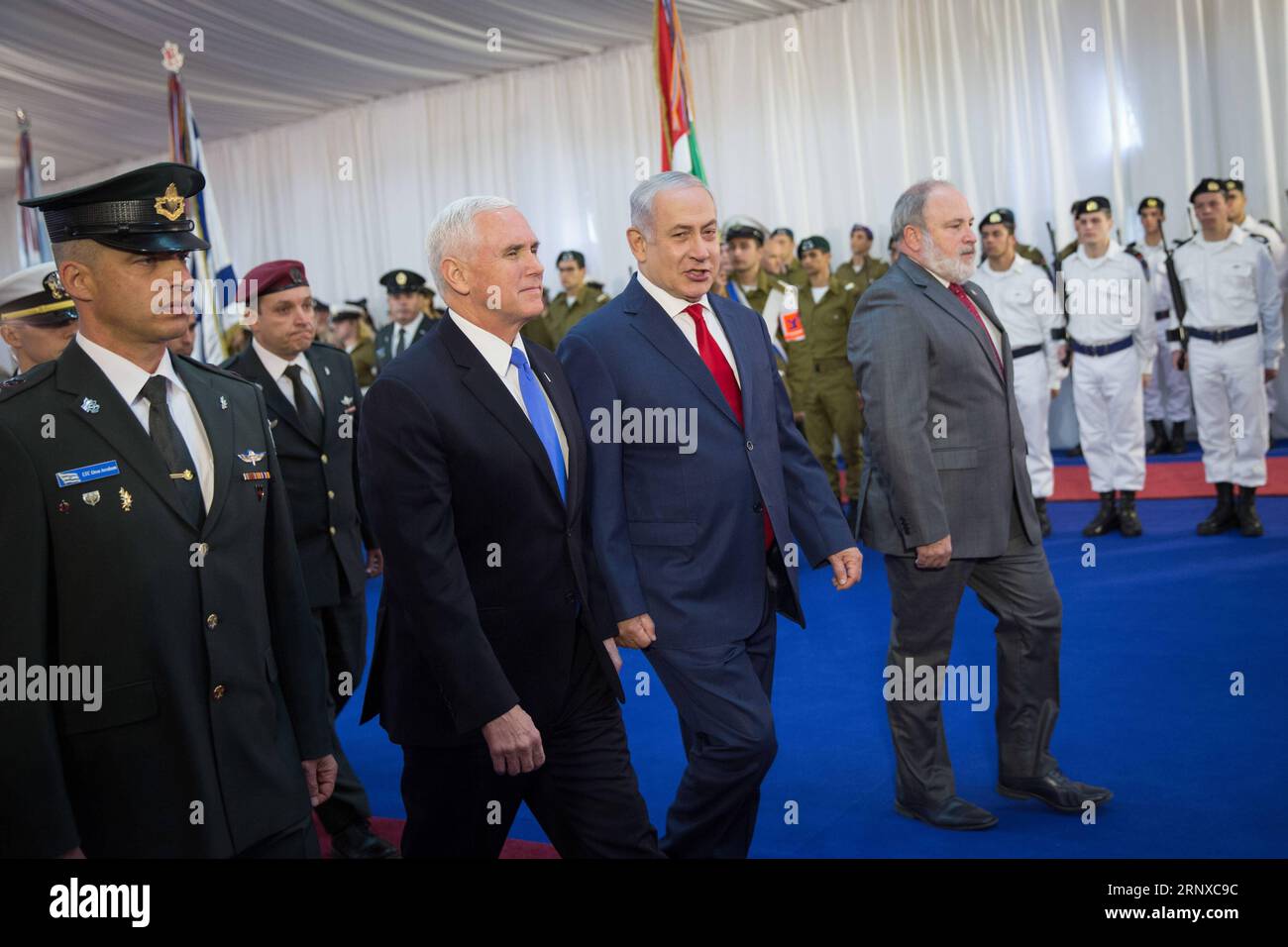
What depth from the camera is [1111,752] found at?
387cm

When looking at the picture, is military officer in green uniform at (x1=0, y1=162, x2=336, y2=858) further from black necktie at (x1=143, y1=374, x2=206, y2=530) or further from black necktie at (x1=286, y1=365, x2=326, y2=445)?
black necktie at (x1=286, y1=365, x2=326, y2=445)

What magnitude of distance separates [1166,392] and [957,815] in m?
7.89

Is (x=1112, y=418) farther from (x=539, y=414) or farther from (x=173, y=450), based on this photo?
(x=173, y=450)

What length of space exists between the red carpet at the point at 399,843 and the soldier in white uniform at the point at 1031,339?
5106mm

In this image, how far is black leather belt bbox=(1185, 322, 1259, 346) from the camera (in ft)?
24.0

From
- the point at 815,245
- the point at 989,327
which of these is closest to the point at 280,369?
the point at 989,327

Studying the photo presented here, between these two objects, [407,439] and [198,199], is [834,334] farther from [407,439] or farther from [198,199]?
[407,439]

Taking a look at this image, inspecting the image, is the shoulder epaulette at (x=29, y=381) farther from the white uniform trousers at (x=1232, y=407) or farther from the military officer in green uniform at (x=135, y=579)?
the white uniform trousers at (x=1232, y=407)

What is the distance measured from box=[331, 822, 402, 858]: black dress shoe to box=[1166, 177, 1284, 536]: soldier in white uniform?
5328 millimetres

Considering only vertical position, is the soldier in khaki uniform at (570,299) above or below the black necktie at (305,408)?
above

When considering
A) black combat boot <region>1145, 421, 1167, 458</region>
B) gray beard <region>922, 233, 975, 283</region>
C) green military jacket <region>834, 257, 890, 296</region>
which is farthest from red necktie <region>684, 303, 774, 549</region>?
black combat boot <region>1145, 421, 1167, 458</region>

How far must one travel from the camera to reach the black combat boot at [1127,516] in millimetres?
7188

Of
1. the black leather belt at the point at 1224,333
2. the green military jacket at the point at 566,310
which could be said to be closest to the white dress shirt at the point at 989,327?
the black leather belt at the point at 1224,333
